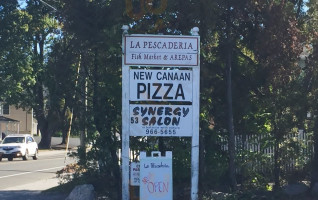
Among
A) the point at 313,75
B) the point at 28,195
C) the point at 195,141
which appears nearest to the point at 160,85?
the point at 195,141

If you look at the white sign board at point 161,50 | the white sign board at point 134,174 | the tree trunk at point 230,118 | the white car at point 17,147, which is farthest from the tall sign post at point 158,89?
the white car at point 17,147

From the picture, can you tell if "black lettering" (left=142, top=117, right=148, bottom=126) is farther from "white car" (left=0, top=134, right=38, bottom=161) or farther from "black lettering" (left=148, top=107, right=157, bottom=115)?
"white car" (left=0, top=134, right=38, bottom=161)

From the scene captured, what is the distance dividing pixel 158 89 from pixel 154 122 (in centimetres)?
68

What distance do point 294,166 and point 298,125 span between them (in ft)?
4.86

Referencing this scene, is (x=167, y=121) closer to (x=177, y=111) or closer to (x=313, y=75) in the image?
(x=177, y=111)

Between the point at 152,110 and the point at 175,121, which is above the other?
the point at 152,110

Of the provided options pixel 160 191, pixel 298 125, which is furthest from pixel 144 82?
pixel 298 125

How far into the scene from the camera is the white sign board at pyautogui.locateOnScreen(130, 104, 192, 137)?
985 cm

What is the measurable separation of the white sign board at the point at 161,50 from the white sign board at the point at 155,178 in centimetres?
194

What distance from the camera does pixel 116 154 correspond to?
11938mm

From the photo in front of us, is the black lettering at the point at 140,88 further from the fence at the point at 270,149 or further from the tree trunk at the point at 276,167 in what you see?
the tree trunk at the point at 276,167

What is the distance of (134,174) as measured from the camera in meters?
9.84

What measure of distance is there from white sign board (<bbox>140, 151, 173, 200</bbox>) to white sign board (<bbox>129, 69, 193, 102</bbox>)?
1.22 metres

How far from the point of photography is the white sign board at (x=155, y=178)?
9516 millimetres
